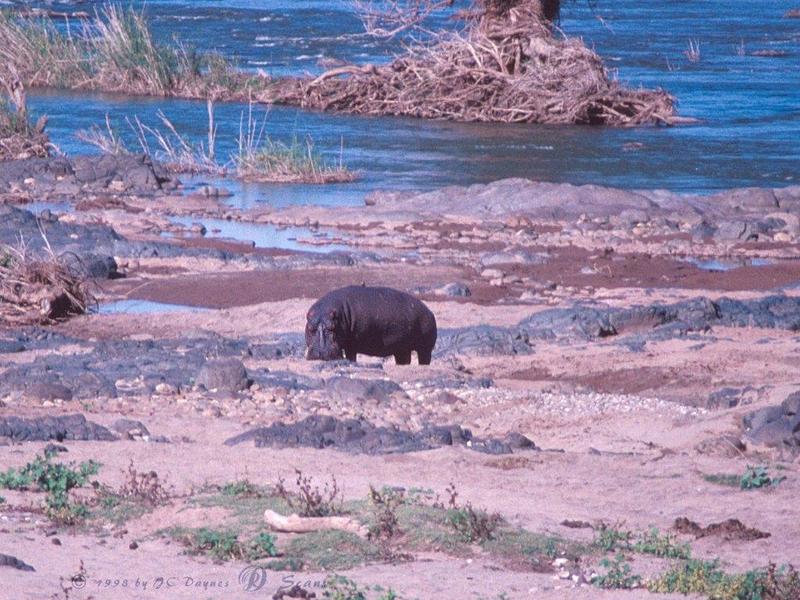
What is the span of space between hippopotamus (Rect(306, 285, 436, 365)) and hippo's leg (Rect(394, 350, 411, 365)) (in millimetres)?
11

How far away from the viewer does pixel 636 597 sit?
551 centimetres

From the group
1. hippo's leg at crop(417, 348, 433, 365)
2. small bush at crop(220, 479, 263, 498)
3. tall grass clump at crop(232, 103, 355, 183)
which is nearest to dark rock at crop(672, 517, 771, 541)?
small bush at crop(220, 479, 263, 498)

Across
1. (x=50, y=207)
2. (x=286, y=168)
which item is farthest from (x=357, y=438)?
(x=286, y=168)

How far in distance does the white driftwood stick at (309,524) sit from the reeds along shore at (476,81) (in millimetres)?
25001

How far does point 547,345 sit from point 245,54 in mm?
31777

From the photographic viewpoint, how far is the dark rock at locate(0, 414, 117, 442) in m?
8.40

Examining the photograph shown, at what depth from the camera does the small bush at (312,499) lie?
653 centimetres

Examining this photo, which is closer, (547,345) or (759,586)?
(759,586)

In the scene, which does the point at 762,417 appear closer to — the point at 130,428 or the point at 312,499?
the point at 312,499

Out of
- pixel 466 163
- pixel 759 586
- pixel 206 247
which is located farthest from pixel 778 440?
pixel 466 163

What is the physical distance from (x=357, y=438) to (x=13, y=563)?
10.3ft

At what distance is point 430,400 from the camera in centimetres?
979

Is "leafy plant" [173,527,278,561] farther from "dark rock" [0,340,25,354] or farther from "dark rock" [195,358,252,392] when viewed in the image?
"dark rock" [0,340,25,354]

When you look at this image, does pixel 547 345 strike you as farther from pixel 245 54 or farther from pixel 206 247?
pixel 245 54
